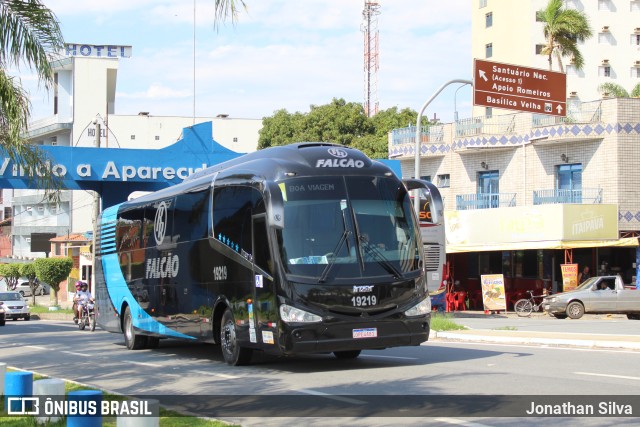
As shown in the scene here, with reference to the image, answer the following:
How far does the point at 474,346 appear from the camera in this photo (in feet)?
68.1

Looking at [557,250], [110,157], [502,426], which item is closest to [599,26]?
[557,250]

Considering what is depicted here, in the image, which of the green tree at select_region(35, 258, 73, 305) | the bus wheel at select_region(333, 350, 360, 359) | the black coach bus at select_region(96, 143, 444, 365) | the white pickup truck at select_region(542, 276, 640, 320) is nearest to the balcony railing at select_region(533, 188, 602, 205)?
the white pickup truck at select_region(542, 276, 640, 320)

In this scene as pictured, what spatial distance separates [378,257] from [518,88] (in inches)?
833

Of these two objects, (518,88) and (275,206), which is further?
(518,88)

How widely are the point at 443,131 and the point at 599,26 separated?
29231 mm

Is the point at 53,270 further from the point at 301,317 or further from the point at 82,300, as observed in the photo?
the point at 301,317

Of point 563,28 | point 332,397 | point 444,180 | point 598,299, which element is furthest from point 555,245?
point 332,397

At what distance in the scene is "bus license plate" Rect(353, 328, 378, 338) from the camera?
47.9 ft

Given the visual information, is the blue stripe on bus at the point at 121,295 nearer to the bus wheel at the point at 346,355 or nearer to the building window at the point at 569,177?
the bus wheel at the point at 346,355

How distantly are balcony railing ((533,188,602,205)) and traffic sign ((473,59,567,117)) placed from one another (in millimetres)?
5152

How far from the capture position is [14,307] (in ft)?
163

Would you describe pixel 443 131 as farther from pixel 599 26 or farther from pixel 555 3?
pixel 599 26

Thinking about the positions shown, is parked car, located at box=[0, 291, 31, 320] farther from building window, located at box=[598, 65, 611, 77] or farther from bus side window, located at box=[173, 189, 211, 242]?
building window, located at box=[598, 65, 611, 77]

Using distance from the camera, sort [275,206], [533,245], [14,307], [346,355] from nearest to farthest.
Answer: [275,206] → [346,355] → [533,245] → [14,307]
